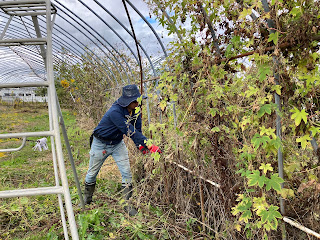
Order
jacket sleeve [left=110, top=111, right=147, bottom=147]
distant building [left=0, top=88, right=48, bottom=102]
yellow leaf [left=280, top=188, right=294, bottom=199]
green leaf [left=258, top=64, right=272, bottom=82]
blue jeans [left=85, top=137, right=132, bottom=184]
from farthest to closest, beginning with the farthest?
distant building [left=0, top=88, right=48, bottom=102] → blue jeans [left=85, top=137, right=132, bottom=184] → jacket sleeve [left=110, top=111, right=147, bottom=147] → yellow leaf [left=280, top=188, right=294, bottom=199] → green leaf [left=258, top=64, right=272, bottom=82]

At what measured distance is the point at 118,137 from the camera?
147 inches

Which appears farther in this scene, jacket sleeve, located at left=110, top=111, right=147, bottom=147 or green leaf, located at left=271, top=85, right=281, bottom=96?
jacket sleeve, located at left=110, top=111, right=147, bottom=147

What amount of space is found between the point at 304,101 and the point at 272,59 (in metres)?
0.34

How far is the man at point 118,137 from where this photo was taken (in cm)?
346

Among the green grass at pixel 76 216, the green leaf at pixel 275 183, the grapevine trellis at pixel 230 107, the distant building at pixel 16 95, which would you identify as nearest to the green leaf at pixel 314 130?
the grapevine trellis at pixel 230 107

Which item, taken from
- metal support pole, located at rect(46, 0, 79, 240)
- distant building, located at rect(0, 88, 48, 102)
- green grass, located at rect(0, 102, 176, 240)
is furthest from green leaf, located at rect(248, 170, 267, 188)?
distant building, located at rect(0, 88, 48, 102)

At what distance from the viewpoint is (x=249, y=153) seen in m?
1.88

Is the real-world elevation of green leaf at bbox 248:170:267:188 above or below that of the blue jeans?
above

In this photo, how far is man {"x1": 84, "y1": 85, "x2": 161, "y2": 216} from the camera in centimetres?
346

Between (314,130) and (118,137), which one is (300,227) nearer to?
(314,130)

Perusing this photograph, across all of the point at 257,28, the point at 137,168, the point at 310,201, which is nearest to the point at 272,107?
the point at 257,28

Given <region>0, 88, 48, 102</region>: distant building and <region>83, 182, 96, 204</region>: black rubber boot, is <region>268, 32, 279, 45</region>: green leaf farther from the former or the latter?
<region>0, 88, 48, 102</region>: distant building

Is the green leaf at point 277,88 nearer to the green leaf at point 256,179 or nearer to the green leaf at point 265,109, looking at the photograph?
the green leaf at point 265,109

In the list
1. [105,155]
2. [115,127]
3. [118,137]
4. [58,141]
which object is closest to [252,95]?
[58,141]
